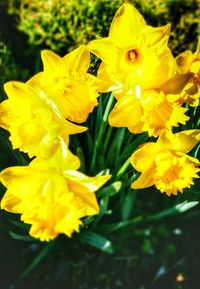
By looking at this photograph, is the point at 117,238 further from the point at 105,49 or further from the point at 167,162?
the point at 105,49

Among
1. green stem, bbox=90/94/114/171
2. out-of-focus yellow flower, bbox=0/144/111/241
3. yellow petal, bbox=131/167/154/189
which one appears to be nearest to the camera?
out-of-focus yellow flower, bbox=0/144/111/241

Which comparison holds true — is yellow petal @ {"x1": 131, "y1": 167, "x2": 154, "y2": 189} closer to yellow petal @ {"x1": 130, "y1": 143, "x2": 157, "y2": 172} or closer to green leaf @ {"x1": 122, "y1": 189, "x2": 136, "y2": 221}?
yellow petal @ {"x1": 130, "y1": 143, "x2": 157, "y2": 172}

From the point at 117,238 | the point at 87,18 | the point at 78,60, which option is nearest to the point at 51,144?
the point at 78,60

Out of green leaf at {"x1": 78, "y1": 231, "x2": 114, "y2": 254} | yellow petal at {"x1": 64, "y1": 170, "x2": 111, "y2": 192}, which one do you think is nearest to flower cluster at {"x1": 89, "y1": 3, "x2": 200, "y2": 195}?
yellow petal at {"x1": 64, "y1": 170, "x2": 111, "y2": 192}

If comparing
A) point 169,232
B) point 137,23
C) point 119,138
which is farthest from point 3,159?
point 169,232

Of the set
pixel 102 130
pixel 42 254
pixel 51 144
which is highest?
pixel 51 144

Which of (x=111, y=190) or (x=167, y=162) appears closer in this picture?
(x=167, y=162)
